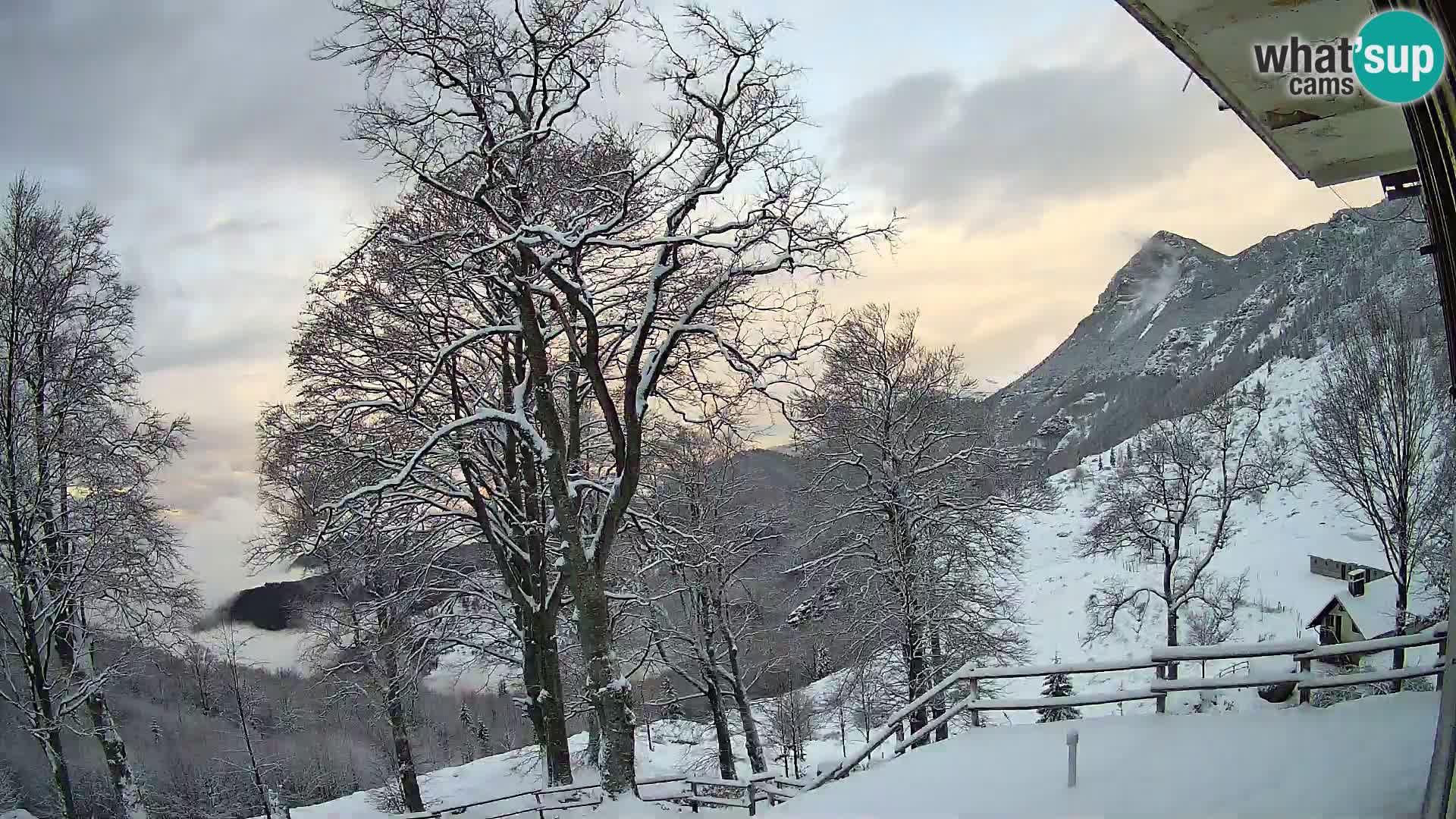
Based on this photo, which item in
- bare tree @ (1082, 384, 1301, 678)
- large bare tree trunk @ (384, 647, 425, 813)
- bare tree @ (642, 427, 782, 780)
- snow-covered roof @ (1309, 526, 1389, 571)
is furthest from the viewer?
snow-covered roof @ (1309, 526, 1389, 571)

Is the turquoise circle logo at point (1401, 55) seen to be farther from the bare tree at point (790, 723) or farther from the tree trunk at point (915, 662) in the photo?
the bare tree at point (790, 723)

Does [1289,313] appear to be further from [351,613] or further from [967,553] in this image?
[351,613]

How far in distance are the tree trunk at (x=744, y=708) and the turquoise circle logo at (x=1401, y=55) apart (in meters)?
16.2

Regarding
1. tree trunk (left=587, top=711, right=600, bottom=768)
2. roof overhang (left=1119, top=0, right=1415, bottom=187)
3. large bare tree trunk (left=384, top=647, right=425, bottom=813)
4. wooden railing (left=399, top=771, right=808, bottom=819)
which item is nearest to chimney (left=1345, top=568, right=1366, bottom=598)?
tree trunk (left=587, top=711, right=600, bottom=768)

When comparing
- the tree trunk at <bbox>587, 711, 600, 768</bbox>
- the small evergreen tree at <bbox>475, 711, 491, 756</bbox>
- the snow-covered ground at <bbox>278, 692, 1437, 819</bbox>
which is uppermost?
the snow-covered ground at <bbox>278, 692, 1437, 819</bbox>

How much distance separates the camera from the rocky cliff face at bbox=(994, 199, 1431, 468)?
A: 73.2m

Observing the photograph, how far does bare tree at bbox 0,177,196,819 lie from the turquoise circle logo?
1534 cm

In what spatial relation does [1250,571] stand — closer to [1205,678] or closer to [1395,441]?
[1395,441]

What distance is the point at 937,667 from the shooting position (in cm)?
1681

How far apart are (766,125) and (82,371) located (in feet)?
37.1

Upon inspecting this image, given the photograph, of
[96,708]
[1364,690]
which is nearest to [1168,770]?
[96,708]

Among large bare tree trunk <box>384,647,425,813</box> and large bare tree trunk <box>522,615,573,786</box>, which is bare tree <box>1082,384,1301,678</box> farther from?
large bare tree trunk <box>384,647,425,813</box>

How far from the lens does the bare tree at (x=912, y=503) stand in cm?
1697

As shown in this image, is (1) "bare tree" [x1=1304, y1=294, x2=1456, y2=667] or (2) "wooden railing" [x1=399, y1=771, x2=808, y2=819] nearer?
(2) "wooden railing" [x1=399, y1=771, x2=808, y2=819]
